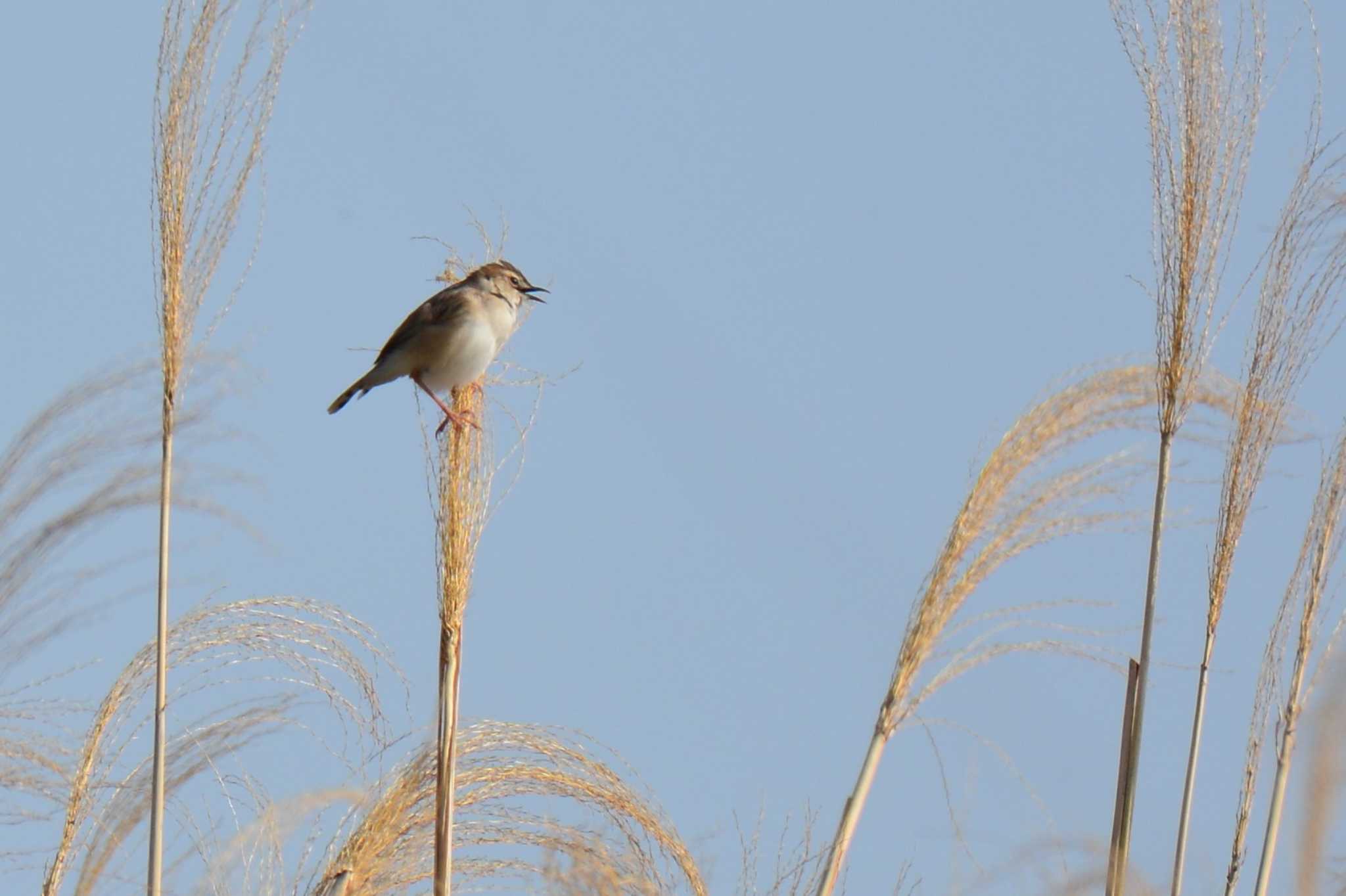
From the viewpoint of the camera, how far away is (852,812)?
2.95 metres

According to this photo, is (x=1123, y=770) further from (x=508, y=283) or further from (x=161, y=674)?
(x=508, y=283)

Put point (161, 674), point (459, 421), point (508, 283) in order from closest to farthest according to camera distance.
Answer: point (161, 674)
point (459, 421)
point (508, 283)

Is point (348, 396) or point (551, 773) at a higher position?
point (348, 396)

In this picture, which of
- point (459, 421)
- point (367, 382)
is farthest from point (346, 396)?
point (459, 421)

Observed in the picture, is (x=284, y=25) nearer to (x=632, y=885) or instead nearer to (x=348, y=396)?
(x=632, y=885)

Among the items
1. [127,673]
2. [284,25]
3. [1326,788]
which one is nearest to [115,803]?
[127,673]

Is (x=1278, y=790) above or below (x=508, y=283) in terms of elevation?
below

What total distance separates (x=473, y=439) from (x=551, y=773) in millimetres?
654

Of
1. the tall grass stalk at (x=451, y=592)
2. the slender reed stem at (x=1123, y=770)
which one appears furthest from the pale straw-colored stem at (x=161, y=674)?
the slender reed stem at (x=1123, y=770)

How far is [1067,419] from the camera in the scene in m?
3.21

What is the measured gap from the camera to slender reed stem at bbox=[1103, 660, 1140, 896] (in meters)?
2.79

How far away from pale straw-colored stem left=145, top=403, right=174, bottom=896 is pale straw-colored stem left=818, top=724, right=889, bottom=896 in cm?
108

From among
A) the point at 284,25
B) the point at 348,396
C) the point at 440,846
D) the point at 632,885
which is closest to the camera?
the point at 440,846

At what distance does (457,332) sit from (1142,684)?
252 cm
